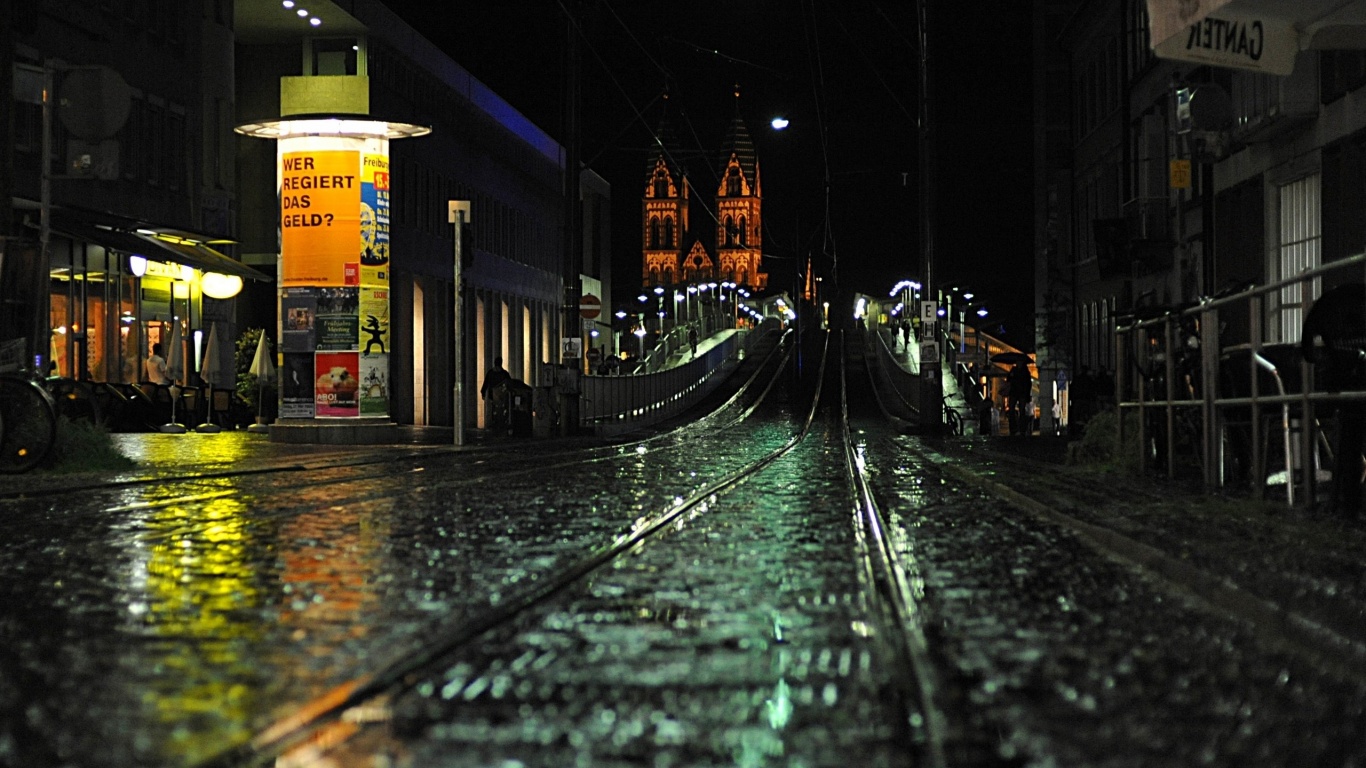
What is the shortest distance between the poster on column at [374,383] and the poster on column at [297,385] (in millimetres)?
838

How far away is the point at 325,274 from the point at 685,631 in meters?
23.1

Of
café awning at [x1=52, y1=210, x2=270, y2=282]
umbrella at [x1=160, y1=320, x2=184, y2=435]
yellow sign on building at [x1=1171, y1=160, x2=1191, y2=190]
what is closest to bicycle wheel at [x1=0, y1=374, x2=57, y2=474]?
yellow sign on building at [x1=1171, y1=160, x2=1191, y2=190]

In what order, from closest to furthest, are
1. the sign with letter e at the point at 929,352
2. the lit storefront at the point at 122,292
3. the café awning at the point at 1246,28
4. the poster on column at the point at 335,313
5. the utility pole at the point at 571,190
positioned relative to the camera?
the café awning at the point at 1246,28, the poster on column at the point at 335,313, the utility pole at the point at 571,190, the lit storefront at the point at 122,292, the sign with letter e at the point at 929,352

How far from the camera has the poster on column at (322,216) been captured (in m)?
28.7

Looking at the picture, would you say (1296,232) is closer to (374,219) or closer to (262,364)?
(374,219)

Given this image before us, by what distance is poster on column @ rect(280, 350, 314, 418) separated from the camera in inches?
1128

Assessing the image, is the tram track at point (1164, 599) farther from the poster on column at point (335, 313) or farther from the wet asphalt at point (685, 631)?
the poster on column at point (335, 313)

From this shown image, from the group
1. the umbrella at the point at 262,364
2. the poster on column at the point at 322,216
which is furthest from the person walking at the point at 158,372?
the poster on column at the point at 322,216

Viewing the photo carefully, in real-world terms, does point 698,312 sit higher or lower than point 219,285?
higher

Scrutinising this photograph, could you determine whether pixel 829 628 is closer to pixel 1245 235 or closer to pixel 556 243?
pixel 1245 235

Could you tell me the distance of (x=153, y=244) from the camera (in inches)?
1427

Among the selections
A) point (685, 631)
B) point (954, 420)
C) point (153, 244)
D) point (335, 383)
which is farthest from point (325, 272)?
point (954, 420)

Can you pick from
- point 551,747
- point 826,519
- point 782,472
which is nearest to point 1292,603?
point 551,747

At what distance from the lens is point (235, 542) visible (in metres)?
10.1
